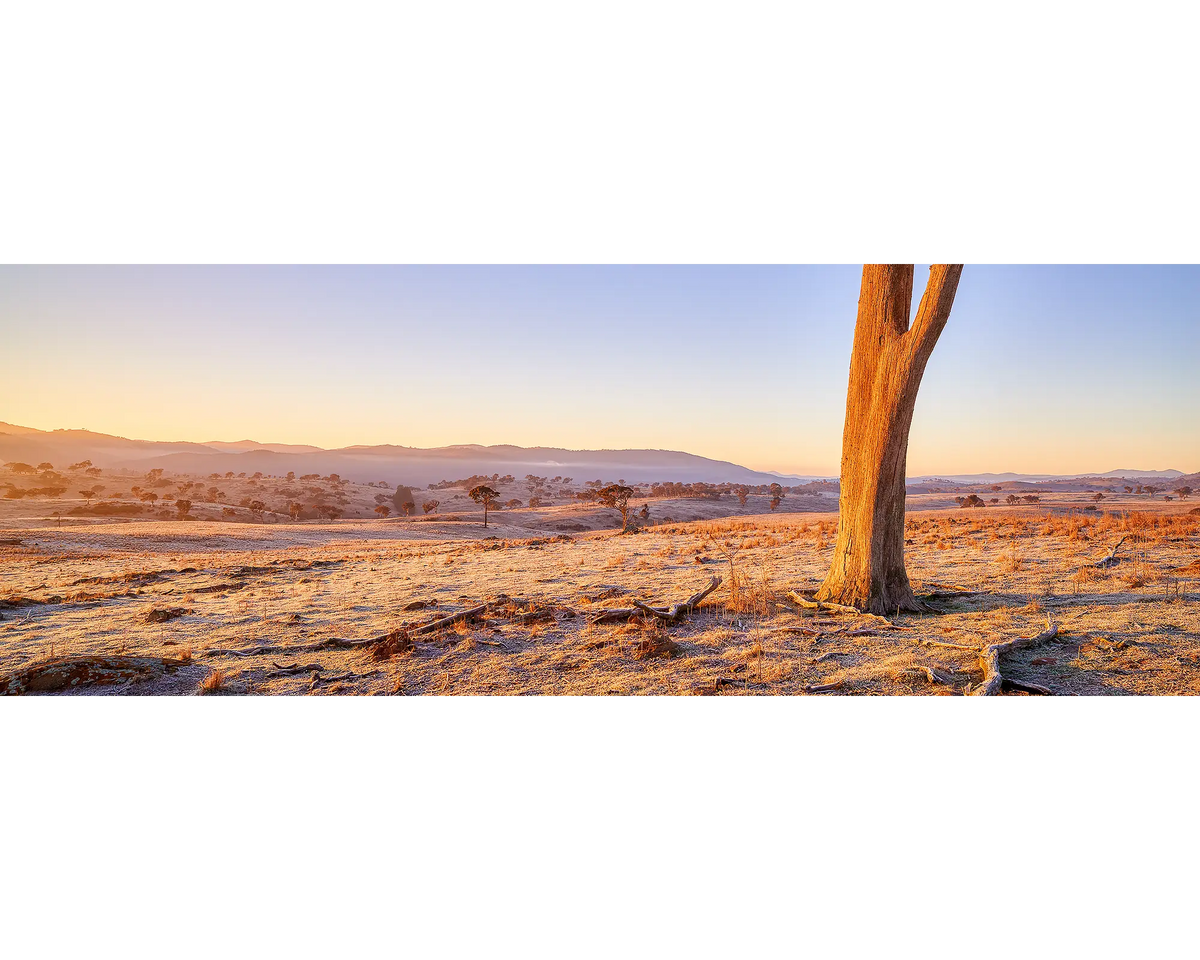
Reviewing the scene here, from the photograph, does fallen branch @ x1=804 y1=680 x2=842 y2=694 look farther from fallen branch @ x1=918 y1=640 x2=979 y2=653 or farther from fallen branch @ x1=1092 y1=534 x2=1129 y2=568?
→ fallen branch @ x1=1092 y1=534 x2=1129 y2=568

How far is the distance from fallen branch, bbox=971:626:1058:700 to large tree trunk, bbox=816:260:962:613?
1.24m

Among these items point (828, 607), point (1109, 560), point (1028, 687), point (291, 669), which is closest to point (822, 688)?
point (1028, 687)

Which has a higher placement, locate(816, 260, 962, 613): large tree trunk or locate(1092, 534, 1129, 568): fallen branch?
locate(816, 260, 962, 613): large tree trunk

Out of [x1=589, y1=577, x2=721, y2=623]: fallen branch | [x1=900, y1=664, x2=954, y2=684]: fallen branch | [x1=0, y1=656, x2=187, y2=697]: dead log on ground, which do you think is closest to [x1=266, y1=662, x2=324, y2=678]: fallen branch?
[x1=0, y1=656, x2=187, y2=697]: dead log on ground

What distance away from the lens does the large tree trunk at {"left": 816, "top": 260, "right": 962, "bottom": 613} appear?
5.57 metres

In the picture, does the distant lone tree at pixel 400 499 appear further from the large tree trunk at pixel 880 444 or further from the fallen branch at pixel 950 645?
the fallen branch at pixel 950 645

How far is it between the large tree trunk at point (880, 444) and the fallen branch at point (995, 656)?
1.24 meters
